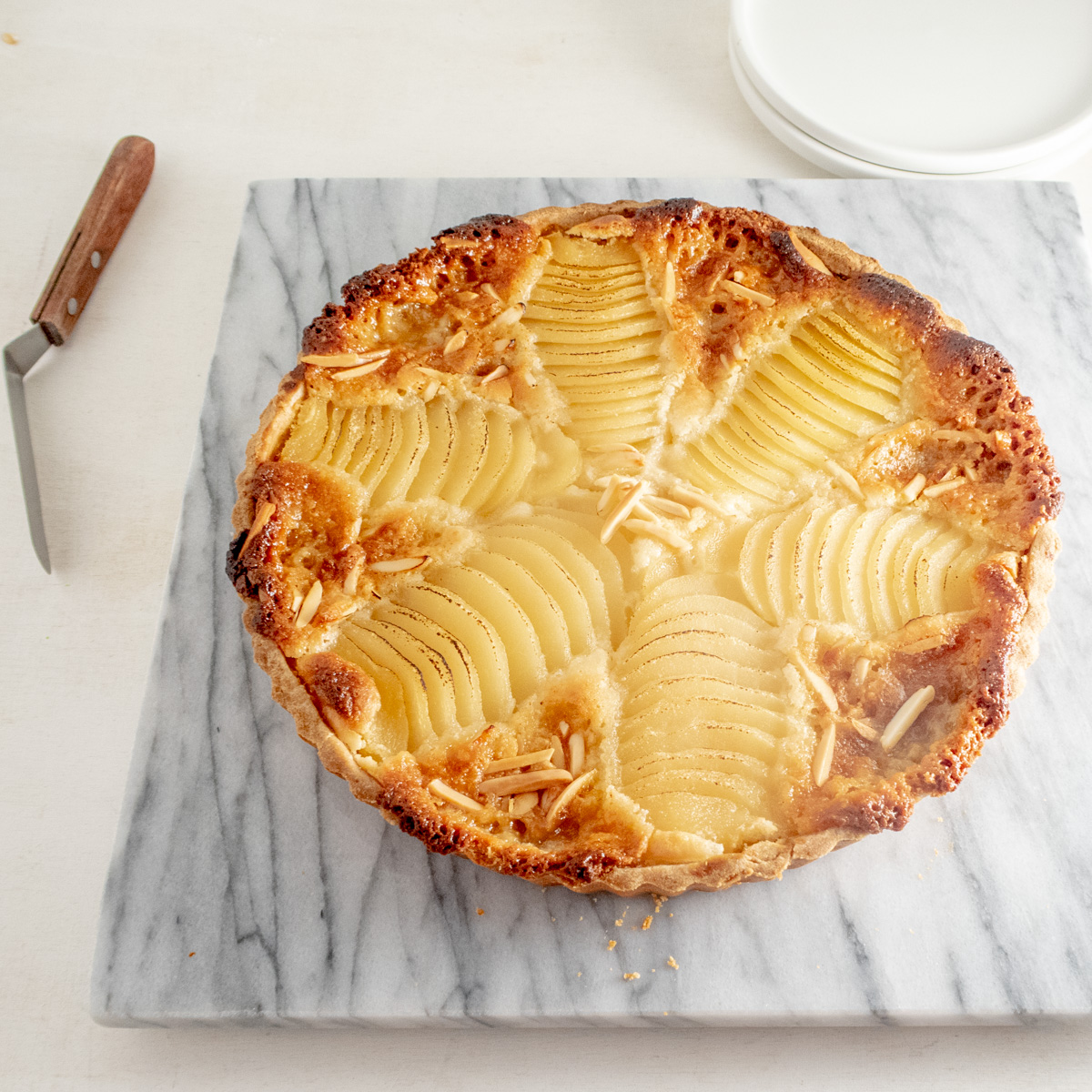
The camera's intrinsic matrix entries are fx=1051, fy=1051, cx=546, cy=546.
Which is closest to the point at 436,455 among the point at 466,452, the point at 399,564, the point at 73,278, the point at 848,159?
the point at 466,452

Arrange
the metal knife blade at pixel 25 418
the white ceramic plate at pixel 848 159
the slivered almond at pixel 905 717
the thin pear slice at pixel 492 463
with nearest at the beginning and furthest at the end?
the slivered almond at pixel 905 717 < the thin pear slice at pixel 492 463 < the metal knife blade at pixel 25 418 < the white ceramic plate at pixel 848 159

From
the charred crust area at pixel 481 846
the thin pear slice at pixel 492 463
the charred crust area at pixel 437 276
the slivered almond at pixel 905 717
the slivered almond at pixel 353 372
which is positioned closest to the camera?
the charred crust area at pixel 481 846

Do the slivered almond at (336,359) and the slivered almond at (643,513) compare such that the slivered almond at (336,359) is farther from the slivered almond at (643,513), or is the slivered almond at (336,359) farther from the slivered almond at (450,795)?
the slivered almond at (450,795)

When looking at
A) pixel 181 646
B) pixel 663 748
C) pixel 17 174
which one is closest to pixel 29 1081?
pixel 181 646

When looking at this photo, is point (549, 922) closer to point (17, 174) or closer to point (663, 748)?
point (663, 748)

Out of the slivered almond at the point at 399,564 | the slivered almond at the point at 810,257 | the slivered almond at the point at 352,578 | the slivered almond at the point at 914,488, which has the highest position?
the slivered almond at the point at 810,257

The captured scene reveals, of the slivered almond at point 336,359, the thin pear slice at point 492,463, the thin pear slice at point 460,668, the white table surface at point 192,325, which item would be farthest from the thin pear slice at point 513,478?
the white table surface at point 192,325

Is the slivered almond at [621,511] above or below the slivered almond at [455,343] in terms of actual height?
below

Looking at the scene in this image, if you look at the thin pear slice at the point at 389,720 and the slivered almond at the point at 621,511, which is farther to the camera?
the slivered almond at the point at 621,511
